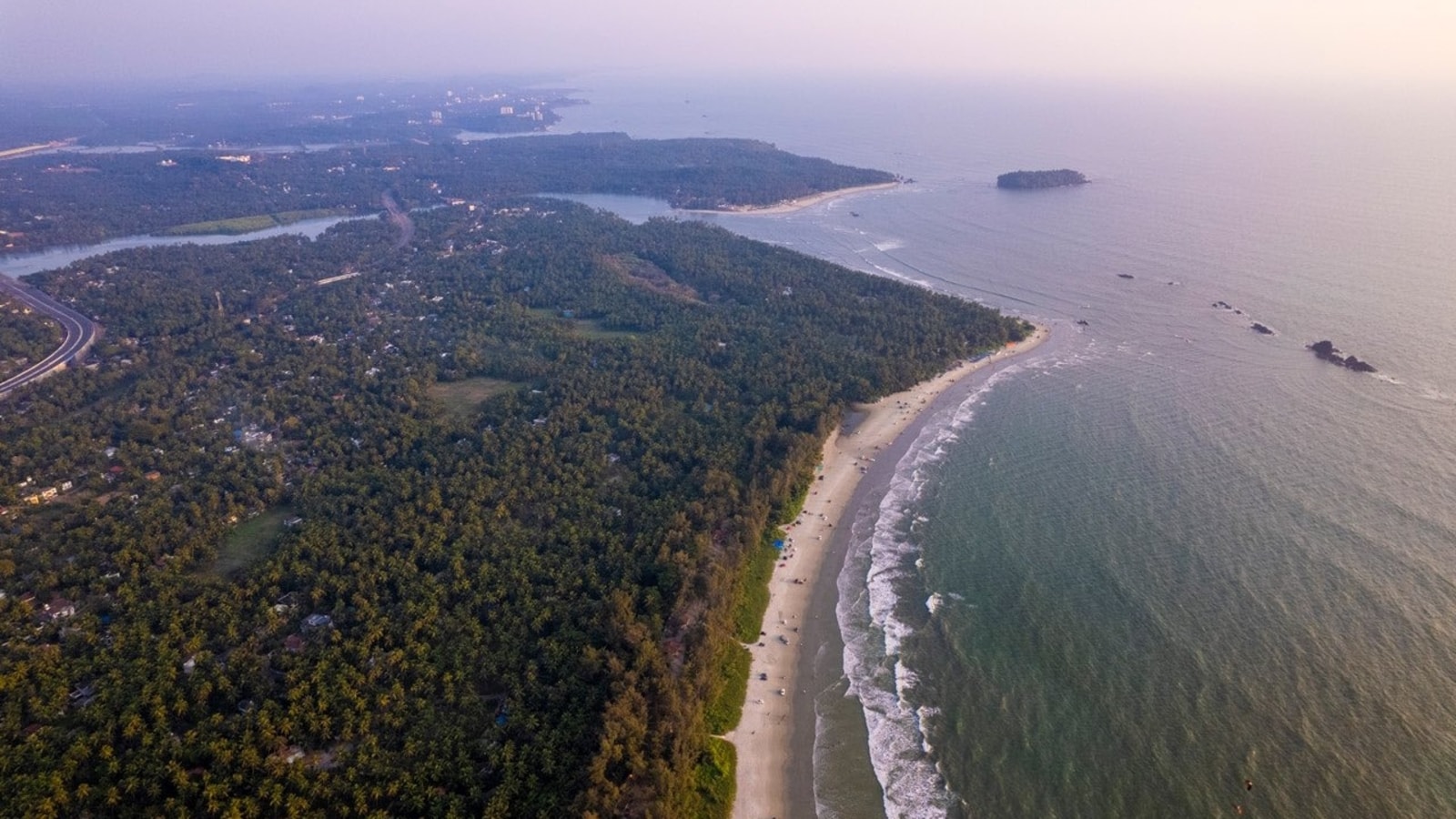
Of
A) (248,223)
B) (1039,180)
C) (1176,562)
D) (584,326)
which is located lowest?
(1176,562)

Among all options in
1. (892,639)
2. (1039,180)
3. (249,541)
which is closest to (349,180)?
(249,541)

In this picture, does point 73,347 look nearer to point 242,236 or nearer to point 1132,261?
point 242,236

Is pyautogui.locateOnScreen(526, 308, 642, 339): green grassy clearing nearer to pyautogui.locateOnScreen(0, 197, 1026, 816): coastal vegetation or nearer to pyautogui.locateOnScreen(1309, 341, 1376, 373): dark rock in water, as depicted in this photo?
pyautogui.locateOnScreen(0, 197, 1026, 816): coastal vegetation

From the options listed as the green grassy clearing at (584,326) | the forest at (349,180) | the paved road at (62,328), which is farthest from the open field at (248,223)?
the green grassy clearing at (584,326)

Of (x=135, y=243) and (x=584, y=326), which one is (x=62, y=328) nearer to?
(x=135, y=243)

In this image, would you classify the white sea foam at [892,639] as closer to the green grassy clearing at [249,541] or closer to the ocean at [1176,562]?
the ocean at [1176,562]

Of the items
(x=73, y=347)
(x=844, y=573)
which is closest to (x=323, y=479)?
(x=844, y=573)
